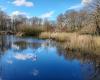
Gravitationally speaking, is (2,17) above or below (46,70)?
above

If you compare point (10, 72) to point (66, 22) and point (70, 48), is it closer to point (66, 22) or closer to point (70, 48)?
point (70, 48)

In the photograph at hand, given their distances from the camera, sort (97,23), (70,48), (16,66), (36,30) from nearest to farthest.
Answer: (16,66) → (70,48) → (97,23) → (36,30)

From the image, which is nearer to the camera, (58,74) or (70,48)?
(58,74)

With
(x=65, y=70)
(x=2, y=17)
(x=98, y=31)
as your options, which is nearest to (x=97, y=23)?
(x=98, y=31)

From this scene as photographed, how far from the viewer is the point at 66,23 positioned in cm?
5009

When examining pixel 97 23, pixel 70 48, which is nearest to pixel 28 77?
pixel 70 48

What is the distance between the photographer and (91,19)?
24.1 meters

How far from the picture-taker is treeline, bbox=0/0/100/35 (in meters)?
23.8

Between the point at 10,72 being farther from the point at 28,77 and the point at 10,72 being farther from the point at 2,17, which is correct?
the point at 2,17

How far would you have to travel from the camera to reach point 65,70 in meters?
9.20

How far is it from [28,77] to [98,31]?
17205mm

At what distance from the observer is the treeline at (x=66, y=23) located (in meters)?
23.8

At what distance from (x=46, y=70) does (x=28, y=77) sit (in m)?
1.40

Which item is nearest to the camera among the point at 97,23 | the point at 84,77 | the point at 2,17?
the point at 84,77
